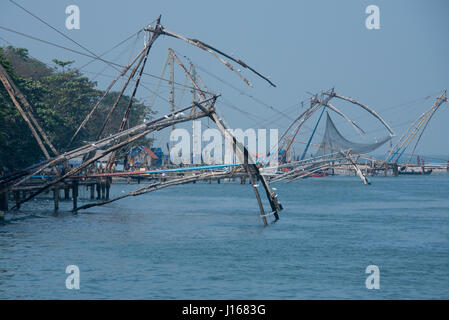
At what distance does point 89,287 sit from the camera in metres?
26.2

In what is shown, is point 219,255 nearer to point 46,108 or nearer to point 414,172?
point 46,108

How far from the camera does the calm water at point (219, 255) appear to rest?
2645 cm

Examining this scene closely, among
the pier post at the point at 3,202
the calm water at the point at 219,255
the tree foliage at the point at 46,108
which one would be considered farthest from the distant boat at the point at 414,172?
the pier post at the point at 3,202

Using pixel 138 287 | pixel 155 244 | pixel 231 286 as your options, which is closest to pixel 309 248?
pixel 155 244

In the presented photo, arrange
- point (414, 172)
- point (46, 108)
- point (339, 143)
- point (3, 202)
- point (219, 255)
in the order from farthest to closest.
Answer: point (414, 172), point (339, 143), point (46, 108), point (3, 202), point (219, 255)

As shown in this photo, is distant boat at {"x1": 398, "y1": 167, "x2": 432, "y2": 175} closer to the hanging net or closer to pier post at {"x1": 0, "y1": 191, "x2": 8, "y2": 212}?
the hanging net

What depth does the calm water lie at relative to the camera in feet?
86.8

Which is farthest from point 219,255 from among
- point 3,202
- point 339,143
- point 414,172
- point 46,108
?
point 414,172

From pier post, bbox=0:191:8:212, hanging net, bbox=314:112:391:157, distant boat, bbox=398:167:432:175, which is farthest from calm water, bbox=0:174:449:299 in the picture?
distant boat, bbox=398:167:432:175

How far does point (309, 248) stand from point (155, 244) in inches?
321

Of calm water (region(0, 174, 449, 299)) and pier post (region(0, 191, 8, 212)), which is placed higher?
pier post (region(0, 191, 8, 212))

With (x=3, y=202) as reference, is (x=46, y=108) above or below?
above

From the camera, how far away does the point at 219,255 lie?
113ft
